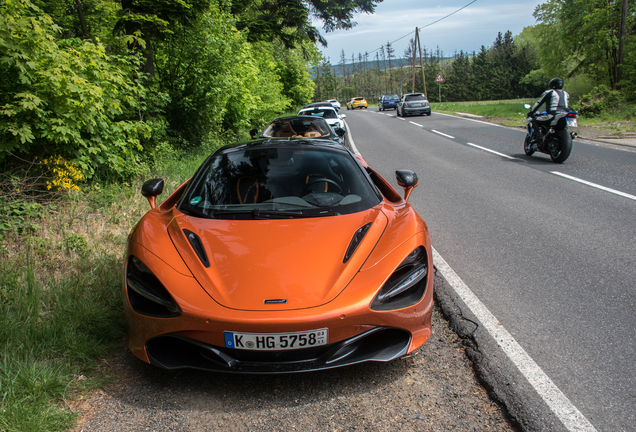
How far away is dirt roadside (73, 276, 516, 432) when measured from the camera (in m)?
2.21

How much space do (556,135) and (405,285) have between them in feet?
28.7

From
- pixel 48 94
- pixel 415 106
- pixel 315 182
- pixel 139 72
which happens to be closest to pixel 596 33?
pixel 415 106

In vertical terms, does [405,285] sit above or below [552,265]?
above

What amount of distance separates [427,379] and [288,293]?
97 centimetres

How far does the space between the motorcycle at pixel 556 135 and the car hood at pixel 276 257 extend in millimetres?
8012

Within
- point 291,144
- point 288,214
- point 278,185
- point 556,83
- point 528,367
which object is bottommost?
point 528,367

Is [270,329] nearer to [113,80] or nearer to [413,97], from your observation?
[113,80]

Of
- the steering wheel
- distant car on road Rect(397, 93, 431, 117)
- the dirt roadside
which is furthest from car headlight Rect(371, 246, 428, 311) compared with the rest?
distant car on road Rect(397, 93, 431, 117)

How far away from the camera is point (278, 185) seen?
3.62 m

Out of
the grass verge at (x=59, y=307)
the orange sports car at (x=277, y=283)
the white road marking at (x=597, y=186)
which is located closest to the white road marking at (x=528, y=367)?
the orange sports car at (x=277, y=283)

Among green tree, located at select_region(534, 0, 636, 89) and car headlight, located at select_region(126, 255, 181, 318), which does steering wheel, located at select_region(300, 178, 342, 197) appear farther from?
green tree, located at select_region(534, 0, 636, 89)

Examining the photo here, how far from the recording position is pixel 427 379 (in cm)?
256

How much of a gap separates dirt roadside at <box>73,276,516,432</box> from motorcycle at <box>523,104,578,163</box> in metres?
8.28

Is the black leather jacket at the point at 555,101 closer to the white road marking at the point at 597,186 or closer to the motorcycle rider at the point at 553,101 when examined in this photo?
the motorcycle rider at the point at 553,101
